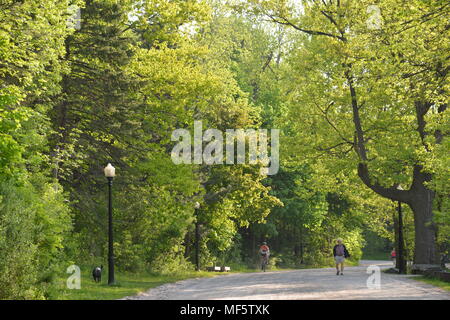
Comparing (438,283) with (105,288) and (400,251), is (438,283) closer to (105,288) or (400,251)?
(400,251)

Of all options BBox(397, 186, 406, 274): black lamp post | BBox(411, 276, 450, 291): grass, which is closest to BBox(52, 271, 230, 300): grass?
BBox(411, 276, 450, 291): grass

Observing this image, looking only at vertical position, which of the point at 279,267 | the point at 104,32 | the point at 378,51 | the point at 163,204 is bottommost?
the point at 279,267

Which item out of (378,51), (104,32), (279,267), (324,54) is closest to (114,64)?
(104,32)

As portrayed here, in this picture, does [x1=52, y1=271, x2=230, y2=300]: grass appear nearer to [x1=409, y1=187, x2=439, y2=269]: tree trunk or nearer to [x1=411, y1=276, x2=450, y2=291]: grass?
[x1=411, y1=276, x2=450, y2=291]: grass

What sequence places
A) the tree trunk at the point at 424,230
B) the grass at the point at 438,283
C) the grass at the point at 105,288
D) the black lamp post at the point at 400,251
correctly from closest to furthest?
the grass at the point at 105,288, the grass at the point at 438,283, the tree trunk at the point at 424,230, the black lamp post at the point at 400,251

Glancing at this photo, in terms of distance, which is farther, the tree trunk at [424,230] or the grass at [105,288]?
the tree trunk at [424,230]

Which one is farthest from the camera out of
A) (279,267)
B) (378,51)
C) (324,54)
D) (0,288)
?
(279,267)

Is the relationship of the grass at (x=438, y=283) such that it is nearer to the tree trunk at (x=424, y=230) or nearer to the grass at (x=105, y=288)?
the tree trunk at (x=424, y=230)

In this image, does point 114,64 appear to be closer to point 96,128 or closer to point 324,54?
point 96,128

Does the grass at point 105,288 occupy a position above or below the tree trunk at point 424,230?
below

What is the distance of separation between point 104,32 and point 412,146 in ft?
49.7

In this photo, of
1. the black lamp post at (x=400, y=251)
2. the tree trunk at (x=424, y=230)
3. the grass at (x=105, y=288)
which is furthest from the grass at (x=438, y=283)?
the grass at (x=105, y=288)

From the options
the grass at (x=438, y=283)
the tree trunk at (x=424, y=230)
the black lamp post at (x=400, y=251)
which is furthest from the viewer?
the black lamp post at (x=400, y=251)
